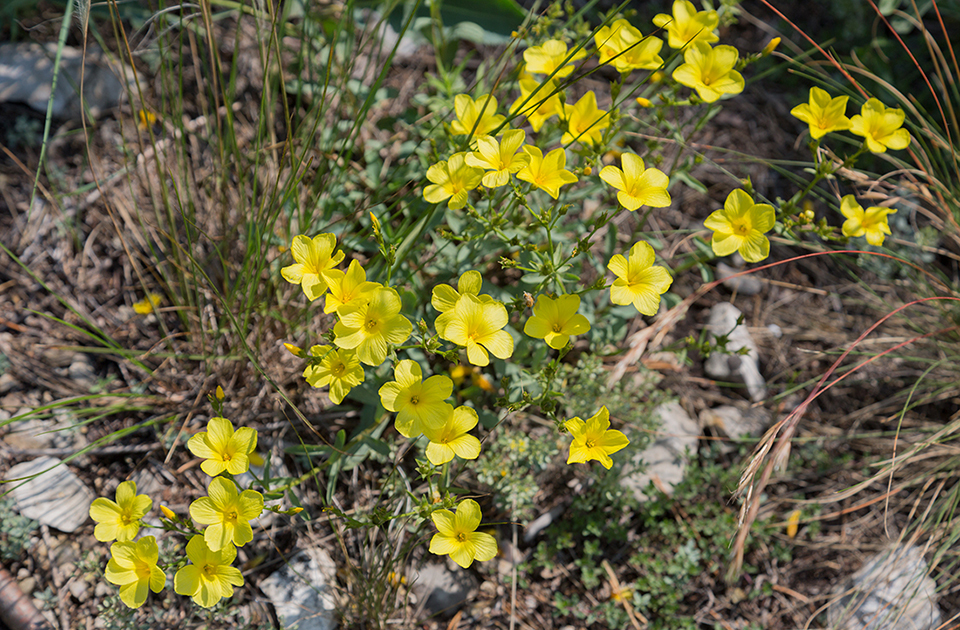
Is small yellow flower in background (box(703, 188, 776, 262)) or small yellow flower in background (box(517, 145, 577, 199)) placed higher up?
small yellow flower in background (box(517, 145, 577, 199))

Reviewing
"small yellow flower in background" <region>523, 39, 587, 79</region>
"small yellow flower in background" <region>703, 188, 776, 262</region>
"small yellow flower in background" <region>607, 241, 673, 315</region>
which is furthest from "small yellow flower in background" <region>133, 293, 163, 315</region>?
"small yellow flower in background" <region>703, 188, 776, 262</region>

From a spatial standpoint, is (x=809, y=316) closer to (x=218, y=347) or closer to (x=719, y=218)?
(x=719, y=218)

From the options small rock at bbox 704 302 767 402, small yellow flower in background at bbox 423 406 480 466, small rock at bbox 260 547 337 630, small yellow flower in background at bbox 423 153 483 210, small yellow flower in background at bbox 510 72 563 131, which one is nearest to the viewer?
small yellow flower in background at bbox 423 406 480 466

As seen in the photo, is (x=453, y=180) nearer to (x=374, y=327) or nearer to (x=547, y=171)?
(x=547, y=171)

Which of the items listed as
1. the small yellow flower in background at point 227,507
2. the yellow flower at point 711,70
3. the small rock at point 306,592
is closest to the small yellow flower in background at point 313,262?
the small yellow flower in background at point 227,507

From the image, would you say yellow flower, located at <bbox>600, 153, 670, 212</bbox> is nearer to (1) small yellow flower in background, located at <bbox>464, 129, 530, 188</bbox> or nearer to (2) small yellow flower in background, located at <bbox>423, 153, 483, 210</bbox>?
(1) small yellow flower in background, located at <bbox>464, 129, 530, 188</bbox>

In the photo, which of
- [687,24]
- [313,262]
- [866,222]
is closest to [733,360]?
[866,222]

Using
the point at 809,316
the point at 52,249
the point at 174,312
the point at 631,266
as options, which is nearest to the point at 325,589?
the point at 174,312

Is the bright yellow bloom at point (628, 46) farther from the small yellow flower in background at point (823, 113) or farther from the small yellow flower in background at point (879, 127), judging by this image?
the small yellow flower in background at point (879, 127)
